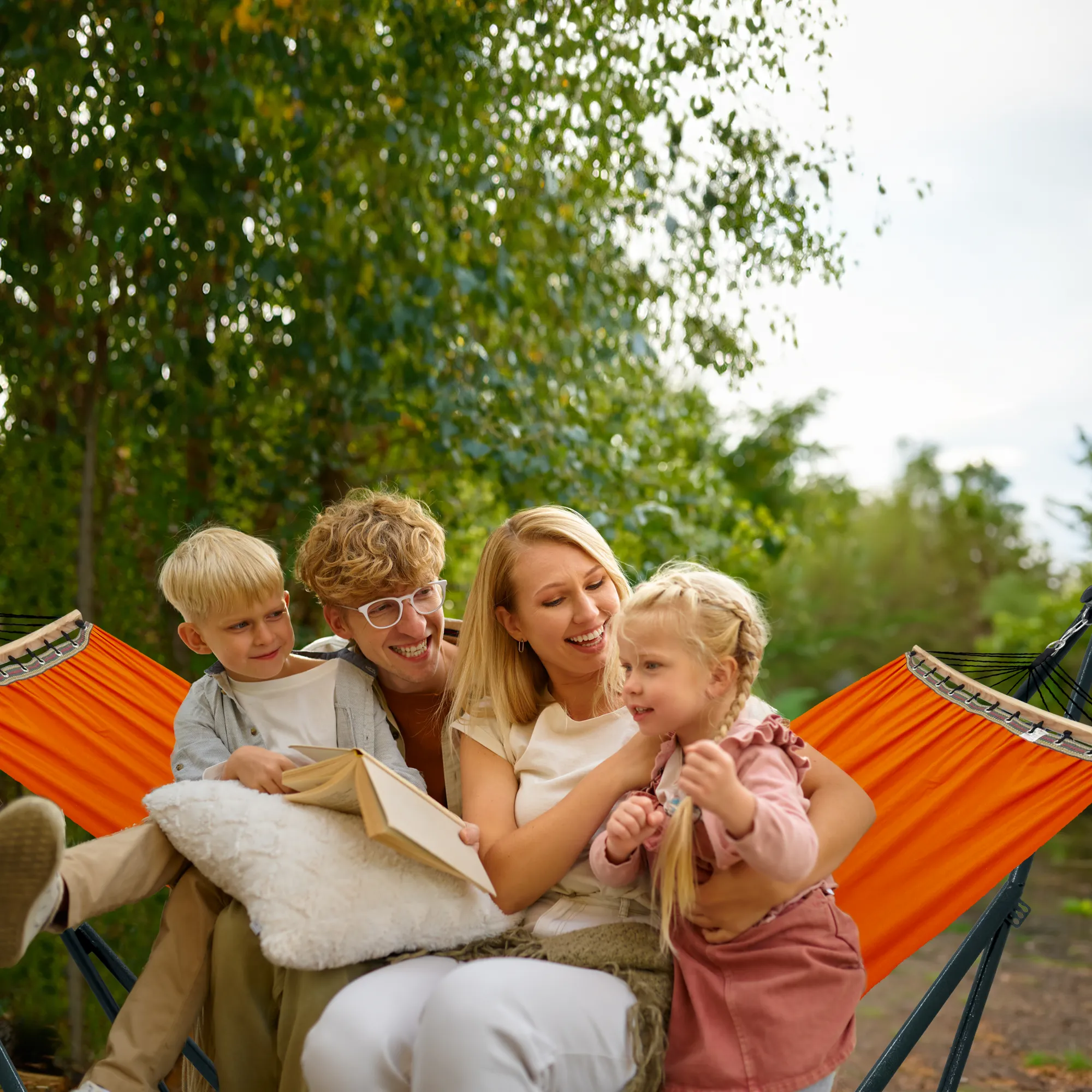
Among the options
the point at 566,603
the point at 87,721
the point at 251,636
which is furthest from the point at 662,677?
the point at 87,721

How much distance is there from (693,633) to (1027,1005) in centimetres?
335

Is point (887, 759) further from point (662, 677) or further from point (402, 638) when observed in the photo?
point (402, 638)

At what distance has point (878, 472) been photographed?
11250 mm

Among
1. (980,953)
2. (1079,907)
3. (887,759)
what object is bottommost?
(1079,907)

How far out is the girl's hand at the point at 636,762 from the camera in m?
1.55

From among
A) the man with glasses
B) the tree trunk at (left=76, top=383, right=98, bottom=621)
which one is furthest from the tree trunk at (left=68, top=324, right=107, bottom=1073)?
the man with glasses

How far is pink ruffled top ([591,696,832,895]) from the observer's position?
125 cm

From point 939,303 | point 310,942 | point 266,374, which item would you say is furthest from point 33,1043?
point 939,303

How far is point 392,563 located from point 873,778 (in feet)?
2.90

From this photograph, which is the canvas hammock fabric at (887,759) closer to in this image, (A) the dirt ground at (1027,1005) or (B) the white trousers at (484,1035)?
(B) the white trousers at (484,1035)

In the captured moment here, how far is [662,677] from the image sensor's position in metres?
1.44

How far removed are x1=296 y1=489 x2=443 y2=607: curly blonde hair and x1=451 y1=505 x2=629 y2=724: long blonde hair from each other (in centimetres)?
11

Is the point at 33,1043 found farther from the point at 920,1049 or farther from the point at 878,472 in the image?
the point at 878,472

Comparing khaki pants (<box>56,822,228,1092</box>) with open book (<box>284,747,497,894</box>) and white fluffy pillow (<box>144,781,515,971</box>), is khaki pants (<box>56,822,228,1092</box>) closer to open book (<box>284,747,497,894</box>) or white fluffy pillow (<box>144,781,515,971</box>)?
white fluffy pillow (<box>144,781,515,971</box>)
